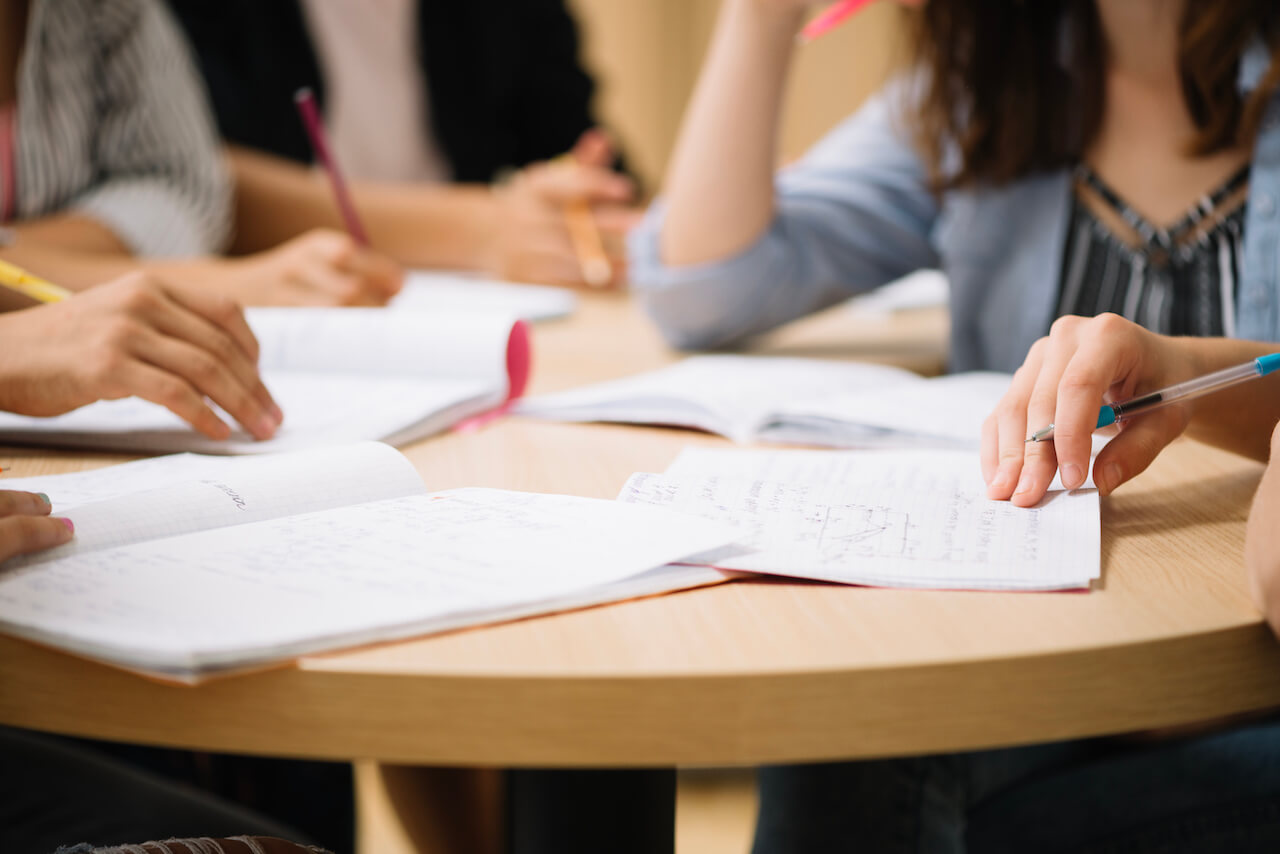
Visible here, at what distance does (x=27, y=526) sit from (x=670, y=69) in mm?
3096

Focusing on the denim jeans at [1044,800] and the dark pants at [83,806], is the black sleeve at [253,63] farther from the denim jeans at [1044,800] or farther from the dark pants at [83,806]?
the denim jeans at [1044,800]

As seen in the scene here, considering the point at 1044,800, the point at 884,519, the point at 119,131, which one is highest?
the point at 119,131

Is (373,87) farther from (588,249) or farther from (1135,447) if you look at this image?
(1135,447)

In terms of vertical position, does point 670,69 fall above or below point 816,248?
above

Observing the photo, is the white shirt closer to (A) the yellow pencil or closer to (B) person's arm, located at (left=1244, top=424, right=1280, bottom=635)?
(A) the yellow pencil

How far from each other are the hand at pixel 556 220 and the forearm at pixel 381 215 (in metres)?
0.05

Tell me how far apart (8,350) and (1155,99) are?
32.0 inches

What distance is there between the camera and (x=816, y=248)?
36.6 inches

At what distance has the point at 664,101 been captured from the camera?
3250 millimetres

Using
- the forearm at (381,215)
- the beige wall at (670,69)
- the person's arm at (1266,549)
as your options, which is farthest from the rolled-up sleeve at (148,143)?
the beige wall at (670,69)

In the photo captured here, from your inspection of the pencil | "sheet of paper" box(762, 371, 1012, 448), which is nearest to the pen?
the pencil

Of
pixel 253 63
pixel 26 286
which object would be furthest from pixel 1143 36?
pixel 253 63

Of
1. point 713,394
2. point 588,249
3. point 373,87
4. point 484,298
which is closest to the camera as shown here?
point 713,394

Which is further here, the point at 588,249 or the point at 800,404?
the point at 588,249
